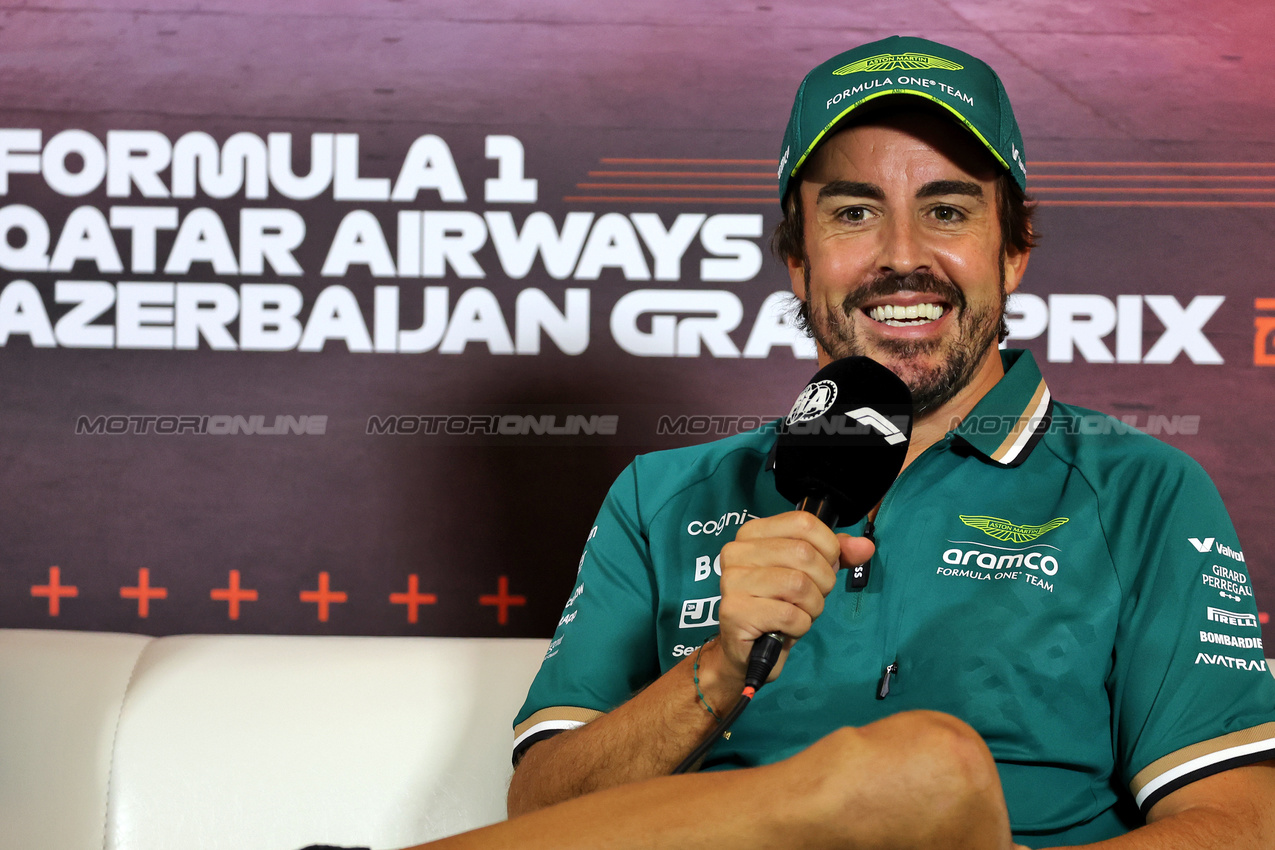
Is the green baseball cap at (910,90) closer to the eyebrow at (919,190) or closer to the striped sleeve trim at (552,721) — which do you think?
the eyebrow at (919,190)

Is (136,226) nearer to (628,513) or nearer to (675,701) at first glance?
(628,513)

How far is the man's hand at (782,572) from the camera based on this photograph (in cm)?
77

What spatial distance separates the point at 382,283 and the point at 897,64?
36.7 inches

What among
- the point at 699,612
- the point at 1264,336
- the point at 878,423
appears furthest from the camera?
the point at 1264,336

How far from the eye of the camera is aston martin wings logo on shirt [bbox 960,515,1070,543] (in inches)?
42.2

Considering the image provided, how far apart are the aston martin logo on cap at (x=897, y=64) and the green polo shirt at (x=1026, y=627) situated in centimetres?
34

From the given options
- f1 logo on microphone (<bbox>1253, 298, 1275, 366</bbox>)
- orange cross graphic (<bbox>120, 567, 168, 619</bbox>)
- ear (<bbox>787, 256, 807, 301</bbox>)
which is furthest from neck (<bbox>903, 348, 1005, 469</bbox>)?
orange cross graphic (<bbox>120, 567, 168, 619</bbox>)

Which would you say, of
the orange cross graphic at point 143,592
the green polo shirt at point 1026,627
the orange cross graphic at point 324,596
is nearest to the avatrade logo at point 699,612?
the green polo shirt at point 1026,627

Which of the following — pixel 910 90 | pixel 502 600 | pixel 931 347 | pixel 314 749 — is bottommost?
pixel 314 749

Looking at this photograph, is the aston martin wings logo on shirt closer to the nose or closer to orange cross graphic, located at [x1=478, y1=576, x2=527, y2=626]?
the nose

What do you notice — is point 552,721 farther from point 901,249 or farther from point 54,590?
point 54,590

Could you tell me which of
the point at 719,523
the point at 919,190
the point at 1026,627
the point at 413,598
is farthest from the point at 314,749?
the point at 919,190

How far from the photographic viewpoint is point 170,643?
59.3 inches

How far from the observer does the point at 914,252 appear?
1189mm
